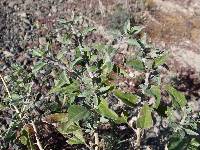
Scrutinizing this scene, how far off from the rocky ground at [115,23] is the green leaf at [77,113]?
390cm

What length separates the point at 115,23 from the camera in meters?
8.62

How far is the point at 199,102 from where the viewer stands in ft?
23.3

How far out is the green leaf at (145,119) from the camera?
11.3ft

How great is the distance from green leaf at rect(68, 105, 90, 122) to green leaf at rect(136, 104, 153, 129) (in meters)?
0.42

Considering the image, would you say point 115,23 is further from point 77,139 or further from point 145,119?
point 145,119

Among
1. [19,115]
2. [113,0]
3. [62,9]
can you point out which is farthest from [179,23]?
[19,115]

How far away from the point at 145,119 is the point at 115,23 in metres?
5.32

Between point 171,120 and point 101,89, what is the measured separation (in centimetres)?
62

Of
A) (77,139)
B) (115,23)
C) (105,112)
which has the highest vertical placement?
(105,112)

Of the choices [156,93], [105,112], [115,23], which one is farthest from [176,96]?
[115,23]

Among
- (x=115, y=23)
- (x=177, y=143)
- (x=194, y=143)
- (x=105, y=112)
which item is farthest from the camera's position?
(x=115, y=23)

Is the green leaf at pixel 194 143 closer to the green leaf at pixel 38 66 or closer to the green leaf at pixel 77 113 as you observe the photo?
the green leaf at pixel 77 113

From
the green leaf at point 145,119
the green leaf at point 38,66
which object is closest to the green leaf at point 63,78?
the green leaf at point 38,66

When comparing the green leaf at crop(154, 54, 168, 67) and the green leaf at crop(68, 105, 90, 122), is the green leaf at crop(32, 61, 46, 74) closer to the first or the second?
the green leaf at crop(68, 105, 90, 122)
